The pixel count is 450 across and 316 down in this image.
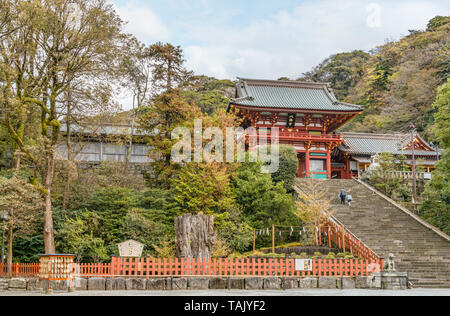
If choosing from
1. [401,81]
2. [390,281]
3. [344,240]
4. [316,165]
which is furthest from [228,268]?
[401,81]

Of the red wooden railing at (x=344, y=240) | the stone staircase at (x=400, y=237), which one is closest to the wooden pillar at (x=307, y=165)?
the stone staircase at (x=400, y=237)

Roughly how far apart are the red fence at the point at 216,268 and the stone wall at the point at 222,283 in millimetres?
238

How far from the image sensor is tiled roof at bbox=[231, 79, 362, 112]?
3391 cm

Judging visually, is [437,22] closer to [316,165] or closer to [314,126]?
[314,126]

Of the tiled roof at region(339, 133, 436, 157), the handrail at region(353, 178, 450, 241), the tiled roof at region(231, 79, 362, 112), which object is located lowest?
the handrail at region(353, 178, 450, 241)

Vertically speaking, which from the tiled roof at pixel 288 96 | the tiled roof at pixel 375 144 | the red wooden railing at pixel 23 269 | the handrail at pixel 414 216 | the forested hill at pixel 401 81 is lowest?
the red wooden railing at pixel 23 269

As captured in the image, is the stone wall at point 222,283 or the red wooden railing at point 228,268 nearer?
the stone wall at point 222,283

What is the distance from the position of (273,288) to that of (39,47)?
45.9 feet

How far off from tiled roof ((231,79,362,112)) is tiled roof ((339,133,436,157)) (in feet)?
11.3

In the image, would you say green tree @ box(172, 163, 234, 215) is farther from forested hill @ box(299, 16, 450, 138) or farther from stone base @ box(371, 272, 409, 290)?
forested hill @ box(299, 16, 450, 138)

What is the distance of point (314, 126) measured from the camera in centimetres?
3491

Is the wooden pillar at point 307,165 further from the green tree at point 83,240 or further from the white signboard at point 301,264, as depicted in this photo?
the white signboard at point 301,264

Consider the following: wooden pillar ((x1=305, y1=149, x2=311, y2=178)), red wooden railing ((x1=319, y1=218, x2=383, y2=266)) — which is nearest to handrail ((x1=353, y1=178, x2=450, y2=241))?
red wooden railing ((x1=319, y1=218, x2=383, y2=266))

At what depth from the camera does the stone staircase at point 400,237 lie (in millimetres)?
16125
